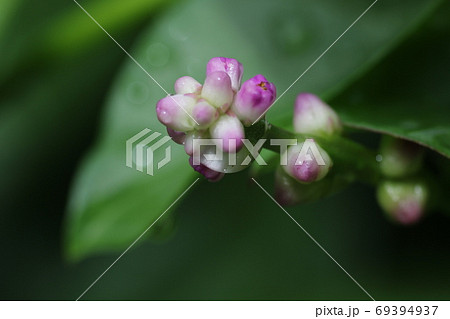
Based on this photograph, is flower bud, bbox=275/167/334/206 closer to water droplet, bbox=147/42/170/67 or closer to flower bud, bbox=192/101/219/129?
flower bud, bbox=192/101/219/129

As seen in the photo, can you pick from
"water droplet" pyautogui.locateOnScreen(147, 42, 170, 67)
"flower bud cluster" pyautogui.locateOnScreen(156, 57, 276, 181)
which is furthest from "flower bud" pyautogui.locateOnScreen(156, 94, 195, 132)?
"water droplet" pyautogui.locateOnScreen(147, 42, 170, 67)

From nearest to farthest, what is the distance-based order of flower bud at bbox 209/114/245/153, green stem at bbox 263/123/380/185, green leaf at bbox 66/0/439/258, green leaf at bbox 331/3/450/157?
1. flower bud at bbox 209/114/245/153
2. green stem at bbox 263/123/380/185
3. green leaf at bbox 331/3/450/157
4. green leaf at bbox 66/0/439/258

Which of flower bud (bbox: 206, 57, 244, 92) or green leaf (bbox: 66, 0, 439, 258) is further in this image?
green leaf (bbox: 66, 0, 439, 258)

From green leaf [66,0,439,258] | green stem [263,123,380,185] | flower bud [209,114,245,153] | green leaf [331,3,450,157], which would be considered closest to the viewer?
flower bud [209,114,245,153]

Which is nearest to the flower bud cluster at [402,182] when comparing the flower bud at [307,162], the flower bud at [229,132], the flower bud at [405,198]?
the flower bud at [405,198]

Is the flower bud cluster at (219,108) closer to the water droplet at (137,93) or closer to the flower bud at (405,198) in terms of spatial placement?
the flower bud at (405,198)

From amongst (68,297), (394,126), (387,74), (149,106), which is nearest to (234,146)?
(394,126)
